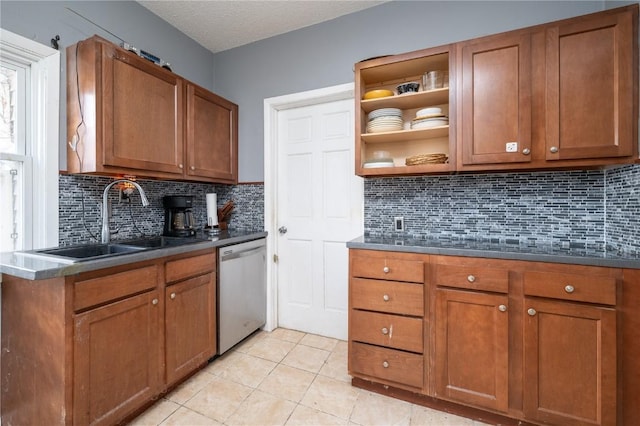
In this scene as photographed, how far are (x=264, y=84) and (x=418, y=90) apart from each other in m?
1.45

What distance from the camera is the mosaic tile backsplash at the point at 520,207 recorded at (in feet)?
5.18

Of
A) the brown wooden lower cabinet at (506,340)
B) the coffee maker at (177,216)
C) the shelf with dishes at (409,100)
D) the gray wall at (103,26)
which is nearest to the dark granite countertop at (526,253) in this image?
the brown wooden lower cabinet at (506,340)

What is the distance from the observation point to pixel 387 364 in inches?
66.4

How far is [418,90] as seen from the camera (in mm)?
1952

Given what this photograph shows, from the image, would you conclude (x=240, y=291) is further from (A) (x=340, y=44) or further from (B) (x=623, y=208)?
(B) (x=623, y=208)

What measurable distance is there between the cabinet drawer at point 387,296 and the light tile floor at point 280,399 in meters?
0.55

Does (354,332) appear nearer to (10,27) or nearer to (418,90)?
(418,90)

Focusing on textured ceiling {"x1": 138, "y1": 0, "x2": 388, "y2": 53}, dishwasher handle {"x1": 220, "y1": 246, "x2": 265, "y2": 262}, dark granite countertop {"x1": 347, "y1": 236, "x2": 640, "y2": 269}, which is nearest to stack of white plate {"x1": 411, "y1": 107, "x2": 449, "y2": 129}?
dark granite countertop {"x1": 347, "y1": 236, "x2": 640, "y2": 269}

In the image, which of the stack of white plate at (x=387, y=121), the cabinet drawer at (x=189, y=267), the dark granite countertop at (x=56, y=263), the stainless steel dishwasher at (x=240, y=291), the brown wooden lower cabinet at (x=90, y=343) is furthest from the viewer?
the stainless steel dishwasher at (x=240, y=291)

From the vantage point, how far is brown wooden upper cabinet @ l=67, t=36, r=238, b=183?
1.62 m

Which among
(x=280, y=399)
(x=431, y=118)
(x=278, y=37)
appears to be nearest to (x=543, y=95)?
(x=431, y=118)

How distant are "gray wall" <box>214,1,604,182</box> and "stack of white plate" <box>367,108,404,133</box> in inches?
19.7

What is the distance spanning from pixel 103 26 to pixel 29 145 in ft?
3.12

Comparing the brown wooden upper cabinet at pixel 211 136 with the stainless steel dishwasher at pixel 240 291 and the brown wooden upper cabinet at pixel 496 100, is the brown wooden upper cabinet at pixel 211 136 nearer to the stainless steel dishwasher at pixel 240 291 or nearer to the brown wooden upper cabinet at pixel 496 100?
the stainless steel dishwasher at pixel 240 291
